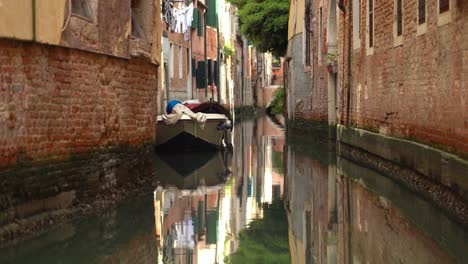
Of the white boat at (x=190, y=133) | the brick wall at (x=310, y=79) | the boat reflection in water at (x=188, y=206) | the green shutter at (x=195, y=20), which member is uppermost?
the green shutter at (x=195, y=20)

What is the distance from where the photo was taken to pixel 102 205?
42.5 feet

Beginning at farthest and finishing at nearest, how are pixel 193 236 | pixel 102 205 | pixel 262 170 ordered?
pixel 262 170 < pixel 102 205 < pixel 193 236

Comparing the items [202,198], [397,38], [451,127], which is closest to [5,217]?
[202,198]

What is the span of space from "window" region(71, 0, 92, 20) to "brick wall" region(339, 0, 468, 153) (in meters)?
5.23

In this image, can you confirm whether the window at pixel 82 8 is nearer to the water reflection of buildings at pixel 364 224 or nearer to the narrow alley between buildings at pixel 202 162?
the narrow alley between buildings at pixel 202 162

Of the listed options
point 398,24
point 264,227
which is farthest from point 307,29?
point 264,227

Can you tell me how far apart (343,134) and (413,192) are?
977 cm

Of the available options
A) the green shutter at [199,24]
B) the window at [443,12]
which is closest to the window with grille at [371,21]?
the window at [443,12]

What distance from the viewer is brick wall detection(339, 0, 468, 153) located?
12.7 metres

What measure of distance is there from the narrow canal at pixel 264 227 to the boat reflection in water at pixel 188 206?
18 millimetres

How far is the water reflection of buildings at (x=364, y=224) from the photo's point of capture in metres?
9.16

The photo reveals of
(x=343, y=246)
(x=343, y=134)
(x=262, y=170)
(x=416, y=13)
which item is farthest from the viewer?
(x=343, y=134)

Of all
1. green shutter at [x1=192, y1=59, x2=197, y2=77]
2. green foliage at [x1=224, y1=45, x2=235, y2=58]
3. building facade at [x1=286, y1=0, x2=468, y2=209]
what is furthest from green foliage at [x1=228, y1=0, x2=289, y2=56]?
green foliage at [x1=224, y1=45, x2=235, y2=58]

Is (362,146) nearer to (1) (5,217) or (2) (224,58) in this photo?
(1) (5,217)
